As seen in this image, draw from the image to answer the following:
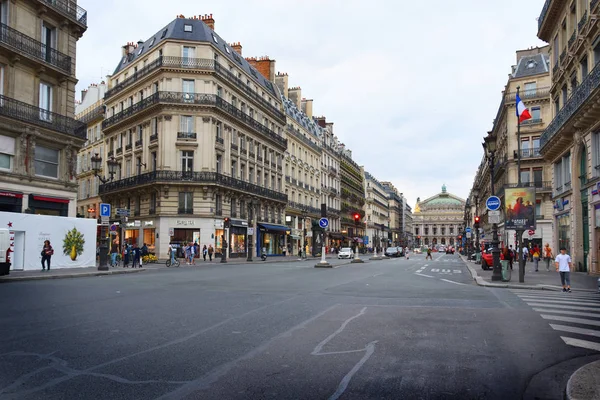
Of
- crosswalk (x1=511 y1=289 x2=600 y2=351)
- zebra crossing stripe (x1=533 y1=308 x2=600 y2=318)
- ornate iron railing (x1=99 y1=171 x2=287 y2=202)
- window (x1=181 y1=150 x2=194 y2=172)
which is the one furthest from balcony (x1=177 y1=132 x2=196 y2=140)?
zebra crossing stripe (x1=533 y1=308 x2=600 y2=318)

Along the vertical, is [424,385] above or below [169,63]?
below

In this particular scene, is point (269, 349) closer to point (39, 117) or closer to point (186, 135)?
point (39, 117)

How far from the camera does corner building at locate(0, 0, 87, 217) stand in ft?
83.9

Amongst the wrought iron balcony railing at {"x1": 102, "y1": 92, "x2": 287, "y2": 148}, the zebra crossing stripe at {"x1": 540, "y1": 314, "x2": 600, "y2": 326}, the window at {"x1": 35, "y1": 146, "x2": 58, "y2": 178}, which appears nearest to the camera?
Result: the zebra crossing stripe at {"x1": 540, "y1": 314, "x2": 600, "y2": 326}

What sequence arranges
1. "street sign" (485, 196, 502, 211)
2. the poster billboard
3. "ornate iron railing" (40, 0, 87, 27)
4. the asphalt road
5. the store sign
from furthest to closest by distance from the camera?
the store sign < "ornate iron railing" (40, 0, 87, 27) < "street sign" (485, 196, 502, 211) < the poster billboard < the asphalt road

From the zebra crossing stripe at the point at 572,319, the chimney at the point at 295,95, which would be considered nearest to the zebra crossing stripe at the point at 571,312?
the zebra crossing stripe at the point at 572,319

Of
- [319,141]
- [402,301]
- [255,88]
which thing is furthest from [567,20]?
[319,141]

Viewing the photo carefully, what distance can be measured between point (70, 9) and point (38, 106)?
21.2 feet

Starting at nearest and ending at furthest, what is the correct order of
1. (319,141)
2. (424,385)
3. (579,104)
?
(424,385) < (579,104) < (319,141)

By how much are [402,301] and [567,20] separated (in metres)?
22.2

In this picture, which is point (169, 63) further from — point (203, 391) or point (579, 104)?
point (203, 391)

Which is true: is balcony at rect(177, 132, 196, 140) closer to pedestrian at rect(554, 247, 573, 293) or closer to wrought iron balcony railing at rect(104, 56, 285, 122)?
wrought iron balcony railing at rect(104, 56, 285, 122)

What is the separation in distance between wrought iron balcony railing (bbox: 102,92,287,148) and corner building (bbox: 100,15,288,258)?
88 millimetres

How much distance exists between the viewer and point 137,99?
49406mm
